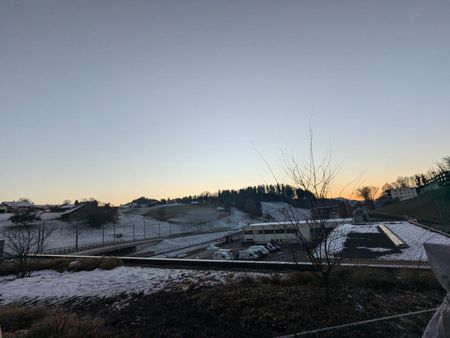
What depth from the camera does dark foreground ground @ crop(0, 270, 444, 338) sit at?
4707 mm

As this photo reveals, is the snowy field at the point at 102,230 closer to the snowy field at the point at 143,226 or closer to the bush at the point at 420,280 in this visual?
the snowy field at the point at 143,226

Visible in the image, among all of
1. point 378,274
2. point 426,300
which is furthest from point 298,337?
point 378,274

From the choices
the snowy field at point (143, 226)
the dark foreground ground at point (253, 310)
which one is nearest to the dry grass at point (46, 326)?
the dark foreground ground at point (253, 310)

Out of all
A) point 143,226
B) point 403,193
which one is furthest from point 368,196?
point 143,226

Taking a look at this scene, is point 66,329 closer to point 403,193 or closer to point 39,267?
point 39,267

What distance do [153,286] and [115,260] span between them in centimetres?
580

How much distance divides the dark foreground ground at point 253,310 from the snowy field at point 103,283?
0.74 metres

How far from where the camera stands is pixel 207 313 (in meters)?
5.59

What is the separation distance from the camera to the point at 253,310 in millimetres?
5352

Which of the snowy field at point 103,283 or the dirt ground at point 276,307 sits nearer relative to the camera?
the dirt ground at point 276,307

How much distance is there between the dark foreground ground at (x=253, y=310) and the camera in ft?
15.4

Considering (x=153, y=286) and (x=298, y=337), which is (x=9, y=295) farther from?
(x=298, y=337)

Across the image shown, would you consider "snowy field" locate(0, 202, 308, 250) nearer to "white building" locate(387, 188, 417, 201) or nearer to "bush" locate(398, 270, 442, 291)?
"bush" locate(398, 270, 442, 291)

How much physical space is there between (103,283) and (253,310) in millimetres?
6774
